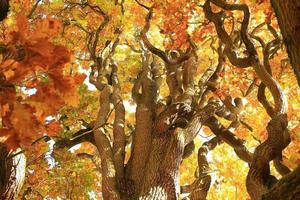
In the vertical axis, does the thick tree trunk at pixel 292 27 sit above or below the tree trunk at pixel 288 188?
above

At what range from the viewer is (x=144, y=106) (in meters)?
8.59

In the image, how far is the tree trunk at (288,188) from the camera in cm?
242

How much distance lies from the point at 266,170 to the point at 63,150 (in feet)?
11.5

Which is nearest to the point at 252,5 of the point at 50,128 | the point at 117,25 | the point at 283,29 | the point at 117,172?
the point at 117,25

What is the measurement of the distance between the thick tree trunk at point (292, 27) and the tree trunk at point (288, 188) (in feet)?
2.04

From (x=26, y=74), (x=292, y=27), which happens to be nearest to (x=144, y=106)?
(x=292, y=27)

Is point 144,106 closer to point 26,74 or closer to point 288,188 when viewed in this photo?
point 288,188

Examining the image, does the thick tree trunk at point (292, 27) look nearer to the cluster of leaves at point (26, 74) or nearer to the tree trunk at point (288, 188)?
the tree trunk at point (288, 188)

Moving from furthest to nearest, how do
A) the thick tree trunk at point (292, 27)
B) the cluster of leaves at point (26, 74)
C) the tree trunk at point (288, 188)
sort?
the thick tree trunk at point (292, 27)
the tree trunk at point (288, 188)
the cluster of leaves at point (26, 74)

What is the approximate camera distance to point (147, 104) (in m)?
8.70

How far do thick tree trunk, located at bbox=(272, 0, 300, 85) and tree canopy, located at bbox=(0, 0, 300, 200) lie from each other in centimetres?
2

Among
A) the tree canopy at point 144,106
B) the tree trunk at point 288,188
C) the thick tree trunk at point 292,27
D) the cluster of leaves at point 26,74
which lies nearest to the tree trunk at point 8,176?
the tree canopy at point 144,106

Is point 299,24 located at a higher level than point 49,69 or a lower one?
higher

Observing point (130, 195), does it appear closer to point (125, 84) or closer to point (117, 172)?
point (117, 172)
